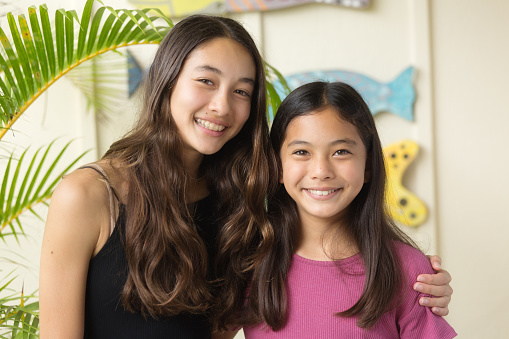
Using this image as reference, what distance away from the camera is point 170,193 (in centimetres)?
153

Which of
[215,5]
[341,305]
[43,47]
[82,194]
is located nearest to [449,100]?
[215,5]

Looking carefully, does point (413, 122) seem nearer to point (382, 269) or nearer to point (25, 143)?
point (382, 269)

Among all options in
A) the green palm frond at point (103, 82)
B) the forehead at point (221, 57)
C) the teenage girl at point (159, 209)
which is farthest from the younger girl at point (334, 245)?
the green palm frond at point (103, 82)

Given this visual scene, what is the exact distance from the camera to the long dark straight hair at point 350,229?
152 centimetres

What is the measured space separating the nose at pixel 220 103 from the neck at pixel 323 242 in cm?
42

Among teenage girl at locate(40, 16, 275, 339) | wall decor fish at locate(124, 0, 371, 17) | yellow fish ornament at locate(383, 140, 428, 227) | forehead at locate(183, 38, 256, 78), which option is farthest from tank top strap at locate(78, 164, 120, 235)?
yellow fish ornament at locate(383, 140, 428, 227)

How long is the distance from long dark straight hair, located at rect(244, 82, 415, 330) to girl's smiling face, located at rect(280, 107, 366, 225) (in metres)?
0.04

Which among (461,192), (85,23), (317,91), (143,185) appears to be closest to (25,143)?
(85,23)

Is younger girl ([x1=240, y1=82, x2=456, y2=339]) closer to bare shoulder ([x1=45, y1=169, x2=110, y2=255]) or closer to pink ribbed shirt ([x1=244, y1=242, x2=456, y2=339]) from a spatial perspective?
pink ribbed shirt ([x1=244, y1=242, x2=456, y2=339])

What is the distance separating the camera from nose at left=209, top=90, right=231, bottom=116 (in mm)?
1467

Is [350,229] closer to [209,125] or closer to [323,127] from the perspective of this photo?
[323,127]

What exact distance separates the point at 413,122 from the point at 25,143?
6.16 feet

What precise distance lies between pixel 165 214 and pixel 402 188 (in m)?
1.67

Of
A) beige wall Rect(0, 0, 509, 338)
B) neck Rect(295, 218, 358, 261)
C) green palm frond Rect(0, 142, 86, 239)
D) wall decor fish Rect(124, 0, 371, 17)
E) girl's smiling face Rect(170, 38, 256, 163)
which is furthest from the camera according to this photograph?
beige wall Rect(0, 0, 509, 338)
